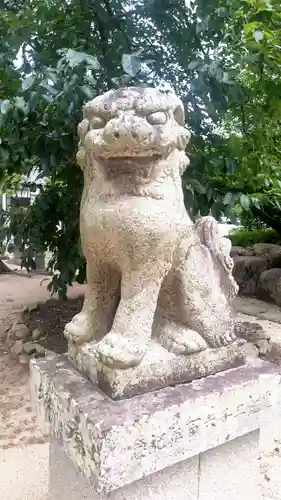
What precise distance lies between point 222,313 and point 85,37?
6.25 feet

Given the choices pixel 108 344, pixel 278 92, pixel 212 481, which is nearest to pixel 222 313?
pixel 108 344

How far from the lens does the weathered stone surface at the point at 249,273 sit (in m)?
4.71

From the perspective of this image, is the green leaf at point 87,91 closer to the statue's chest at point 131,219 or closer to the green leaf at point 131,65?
the green leaf at point 131,65

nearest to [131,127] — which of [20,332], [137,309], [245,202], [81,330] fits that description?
[137,309]

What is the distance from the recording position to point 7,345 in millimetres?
3307

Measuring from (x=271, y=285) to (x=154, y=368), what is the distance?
3530 millimetres

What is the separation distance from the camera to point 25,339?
326cm

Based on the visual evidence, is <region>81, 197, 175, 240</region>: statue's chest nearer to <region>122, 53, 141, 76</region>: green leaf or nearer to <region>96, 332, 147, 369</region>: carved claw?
<region>96, 332, 147, 369</region>: carved claw

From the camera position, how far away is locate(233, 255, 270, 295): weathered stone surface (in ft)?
15.5

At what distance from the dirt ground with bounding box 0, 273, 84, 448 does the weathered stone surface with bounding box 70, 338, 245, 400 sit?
1161 mm

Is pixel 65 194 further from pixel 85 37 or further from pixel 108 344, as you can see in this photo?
pixel 108 344

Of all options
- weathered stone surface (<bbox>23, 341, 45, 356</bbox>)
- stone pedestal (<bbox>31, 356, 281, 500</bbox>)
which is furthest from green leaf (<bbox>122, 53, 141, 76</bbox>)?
weathered stone surface (<bbox>23, 341, 45, 356</bbox>)

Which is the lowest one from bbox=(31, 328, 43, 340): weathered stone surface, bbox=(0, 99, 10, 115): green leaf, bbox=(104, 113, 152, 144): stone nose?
bbox=(31, 328, 43, 340): weathered stone surface

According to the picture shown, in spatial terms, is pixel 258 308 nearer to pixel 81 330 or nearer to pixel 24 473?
pixel 24 473
